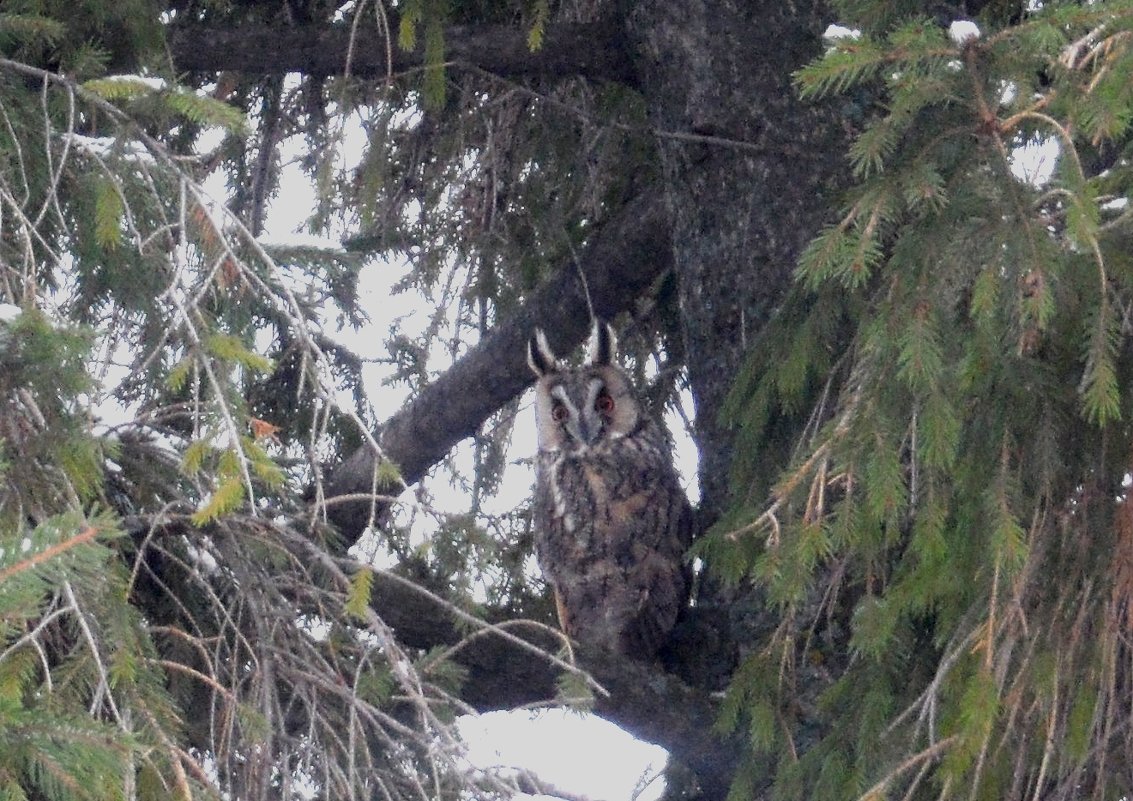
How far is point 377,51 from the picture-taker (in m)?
3.34

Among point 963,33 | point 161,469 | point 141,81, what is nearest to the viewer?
point 963,33

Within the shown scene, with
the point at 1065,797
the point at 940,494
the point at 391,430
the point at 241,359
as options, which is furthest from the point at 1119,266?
the point at 391,430

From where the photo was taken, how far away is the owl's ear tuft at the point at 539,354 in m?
3.79

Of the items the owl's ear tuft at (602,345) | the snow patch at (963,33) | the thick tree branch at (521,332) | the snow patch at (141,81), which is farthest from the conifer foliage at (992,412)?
the owl's ear tuft at (602,345)

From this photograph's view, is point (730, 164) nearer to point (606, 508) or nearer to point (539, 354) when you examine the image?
point (539, 354)

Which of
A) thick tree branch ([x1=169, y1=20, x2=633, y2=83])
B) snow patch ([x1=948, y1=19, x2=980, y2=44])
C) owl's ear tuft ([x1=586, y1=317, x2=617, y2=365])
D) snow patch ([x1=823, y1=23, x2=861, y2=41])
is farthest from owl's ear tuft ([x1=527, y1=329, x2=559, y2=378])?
snow patch ([x1=948, y1=19, x2=980, y2=44])

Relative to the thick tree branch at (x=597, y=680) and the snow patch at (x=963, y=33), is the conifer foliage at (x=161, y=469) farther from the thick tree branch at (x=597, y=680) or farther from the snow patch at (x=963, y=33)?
the snow patch at (x=963, y=33)

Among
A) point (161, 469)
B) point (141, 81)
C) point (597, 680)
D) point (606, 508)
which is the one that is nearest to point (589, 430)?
point (606, 508)

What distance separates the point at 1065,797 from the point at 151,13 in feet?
6.72

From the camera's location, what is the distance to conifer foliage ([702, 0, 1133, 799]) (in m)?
1.79

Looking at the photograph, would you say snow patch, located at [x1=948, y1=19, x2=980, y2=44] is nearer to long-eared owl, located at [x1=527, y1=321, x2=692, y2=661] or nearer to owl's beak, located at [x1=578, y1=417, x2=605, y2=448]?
long-eared owl, located at [x1=527, y1=321, x2=692, y2=661]

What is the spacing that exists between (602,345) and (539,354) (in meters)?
0.27

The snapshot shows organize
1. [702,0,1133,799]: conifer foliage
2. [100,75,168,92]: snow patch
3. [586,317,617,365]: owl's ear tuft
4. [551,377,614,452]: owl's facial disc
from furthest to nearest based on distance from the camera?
[551,377,614,452]: owl's facial disc → [586,317,617,365]: owl's ear tuft → [100,75,168,92]: snow patch → [702,0,1133,799]: conifer foliage

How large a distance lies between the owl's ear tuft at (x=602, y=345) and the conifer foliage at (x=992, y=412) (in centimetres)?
180
